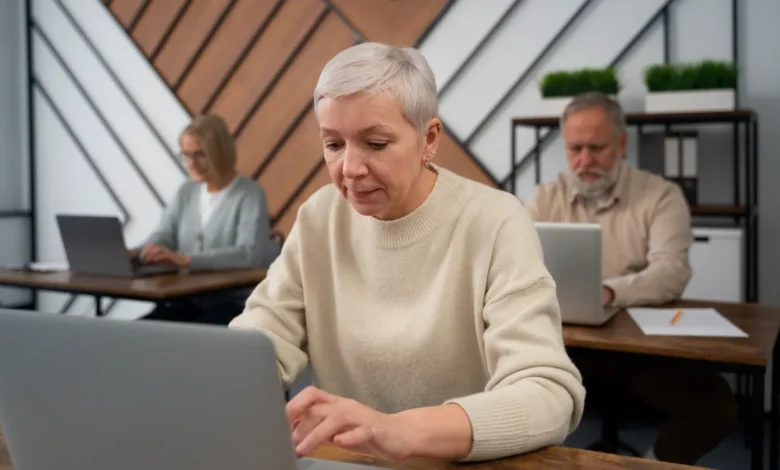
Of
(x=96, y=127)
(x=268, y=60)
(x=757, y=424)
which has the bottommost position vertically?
(x=757, y=424)

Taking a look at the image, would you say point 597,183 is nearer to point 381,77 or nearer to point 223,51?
point 381,77

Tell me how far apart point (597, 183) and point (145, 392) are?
208 centimetres

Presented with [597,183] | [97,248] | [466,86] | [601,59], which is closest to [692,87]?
[601,59]

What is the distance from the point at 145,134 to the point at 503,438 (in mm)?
4189

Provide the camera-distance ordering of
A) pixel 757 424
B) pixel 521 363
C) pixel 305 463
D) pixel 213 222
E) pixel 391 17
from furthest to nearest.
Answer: pixel 391 17
pixel 213 222
pixel 757 424
pixel 521 363
pixel 305 463

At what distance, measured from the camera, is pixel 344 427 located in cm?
83

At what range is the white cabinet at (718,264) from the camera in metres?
2.94

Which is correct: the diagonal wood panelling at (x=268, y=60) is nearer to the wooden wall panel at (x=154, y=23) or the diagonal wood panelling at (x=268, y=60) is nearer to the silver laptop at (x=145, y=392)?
the wooden wall panel at (x=154, y=23)

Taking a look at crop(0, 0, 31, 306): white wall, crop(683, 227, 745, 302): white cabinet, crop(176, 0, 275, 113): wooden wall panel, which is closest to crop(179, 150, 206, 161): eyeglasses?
Answer: crop(176, 0, 275, 113): wooden wall panel

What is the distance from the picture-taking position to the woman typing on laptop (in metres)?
3.06

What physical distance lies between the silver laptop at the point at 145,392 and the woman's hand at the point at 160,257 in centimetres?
222

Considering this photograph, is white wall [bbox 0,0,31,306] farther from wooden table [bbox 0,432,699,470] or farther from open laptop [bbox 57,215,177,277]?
wooden table [bbox 0,432,699,470]

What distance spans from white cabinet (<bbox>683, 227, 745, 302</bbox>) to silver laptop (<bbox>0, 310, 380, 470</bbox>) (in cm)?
259

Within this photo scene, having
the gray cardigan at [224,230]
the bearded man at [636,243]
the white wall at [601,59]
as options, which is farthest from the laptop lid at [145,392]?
the white wall at [601,59]
